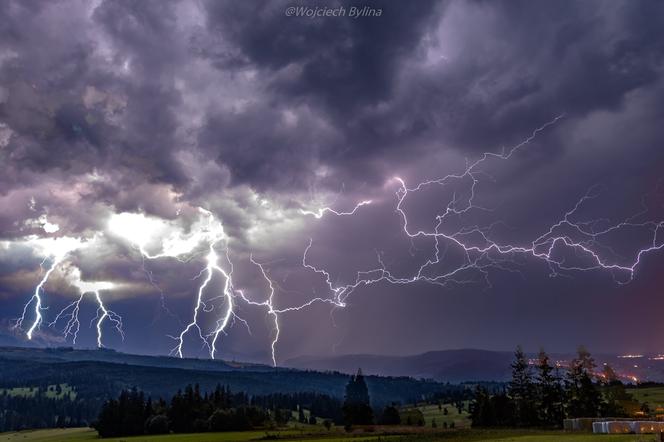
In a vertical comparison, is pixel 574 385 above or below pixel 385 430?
above

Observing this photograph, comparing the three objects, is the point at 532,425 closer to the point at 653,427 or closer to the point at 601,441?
the point at 653,427

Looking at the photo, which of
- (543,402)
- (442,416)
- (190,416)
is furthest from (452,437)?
(442,416)

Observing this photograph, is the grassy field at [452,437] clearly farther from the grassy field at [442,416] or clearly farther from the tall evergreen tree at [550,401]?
the grassy field at [442,416]

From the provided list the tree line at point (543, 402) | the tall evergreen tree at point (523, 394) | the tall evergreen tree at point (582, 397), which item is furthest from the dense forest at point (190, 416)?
the tall evergreen tree at point (582, 397)

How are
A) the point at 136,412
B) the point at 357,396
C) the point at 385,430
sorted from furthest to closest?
the point at 357,396
the point at 136,412
the point at 385,430

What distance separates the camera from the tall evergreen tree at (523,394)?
6888 centimetres

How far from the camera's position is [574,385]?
71.2m

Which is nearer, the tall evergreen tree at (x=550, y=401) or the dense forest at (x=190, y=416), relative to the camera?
the tall evergreen tree at (x=550, y=401)

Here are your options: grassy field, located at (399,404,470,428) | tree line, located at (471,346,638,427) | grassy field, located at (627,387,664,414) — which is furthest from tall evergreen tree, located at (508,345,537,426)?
grassy field, located at (399,404,470,428)

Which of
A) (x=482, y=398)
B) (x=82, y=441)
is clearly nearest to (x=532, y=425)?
(x=482, y=398)

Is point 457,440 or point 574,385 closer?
point 457,440

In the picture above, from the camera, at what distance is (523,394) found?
7281cm

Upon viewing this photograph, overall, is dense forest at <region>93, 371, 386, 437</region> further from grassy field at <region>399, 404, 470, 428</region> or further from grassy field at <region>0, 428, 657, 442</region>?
grassy field at <region>399, 404, 470, 428</region>

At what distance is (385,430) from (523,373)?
73.7ft
